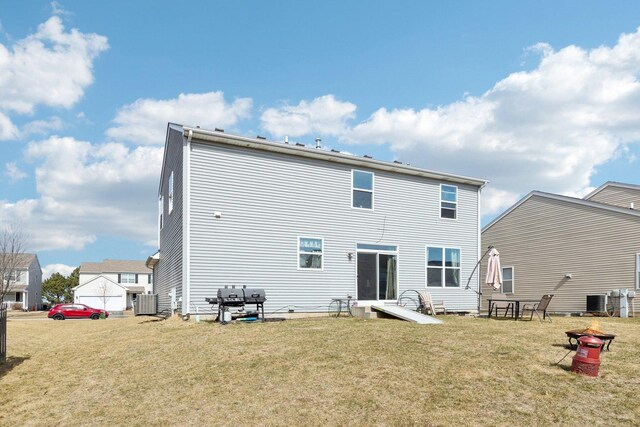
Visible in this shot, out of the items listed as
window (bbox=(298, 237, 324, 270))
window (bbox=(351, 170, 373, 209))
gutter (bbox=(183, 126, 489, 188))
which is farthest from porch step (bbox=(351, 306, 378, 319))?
gutter (bbox=(183, 126, 489, 188))

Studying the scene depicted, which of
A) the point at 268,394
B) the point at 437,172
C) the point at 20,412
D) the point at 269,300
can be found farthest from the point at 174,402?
the point at 437,172

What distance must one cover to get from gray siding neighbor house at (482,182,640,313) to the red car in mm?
26448

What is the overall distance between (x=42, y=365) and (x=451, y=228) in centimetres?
1510

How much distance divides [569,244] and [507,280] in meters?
4.15

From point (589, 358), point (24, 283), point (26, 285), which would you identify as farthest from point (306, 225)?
point (24, 283)

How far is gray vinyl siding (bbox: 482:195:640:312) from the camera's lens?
72.7ft

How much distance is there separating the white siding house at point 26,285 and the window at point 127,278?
968cm

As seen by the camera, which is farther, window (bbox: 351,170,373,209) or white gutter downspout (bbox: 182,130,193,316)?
window (bbox: 351,170,373,209)

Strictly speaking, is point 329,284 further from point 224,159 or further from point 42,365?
point 42,365

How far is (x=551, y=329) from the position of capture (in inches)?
508

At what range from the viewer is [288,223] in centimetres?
1712

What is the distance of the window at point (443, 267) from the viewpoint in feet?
66.7

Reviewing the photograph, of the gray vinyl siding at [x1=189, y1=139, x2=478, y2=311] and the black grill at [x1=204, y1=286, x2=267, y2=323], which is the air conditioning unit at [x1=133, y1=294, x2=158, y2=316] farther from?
the black grill at [x1=204, y1=286, x2=267, y2=323]

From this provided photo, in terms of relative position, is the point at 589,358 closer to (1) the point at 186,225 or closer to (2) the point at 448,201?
(1) the point at 186,225
